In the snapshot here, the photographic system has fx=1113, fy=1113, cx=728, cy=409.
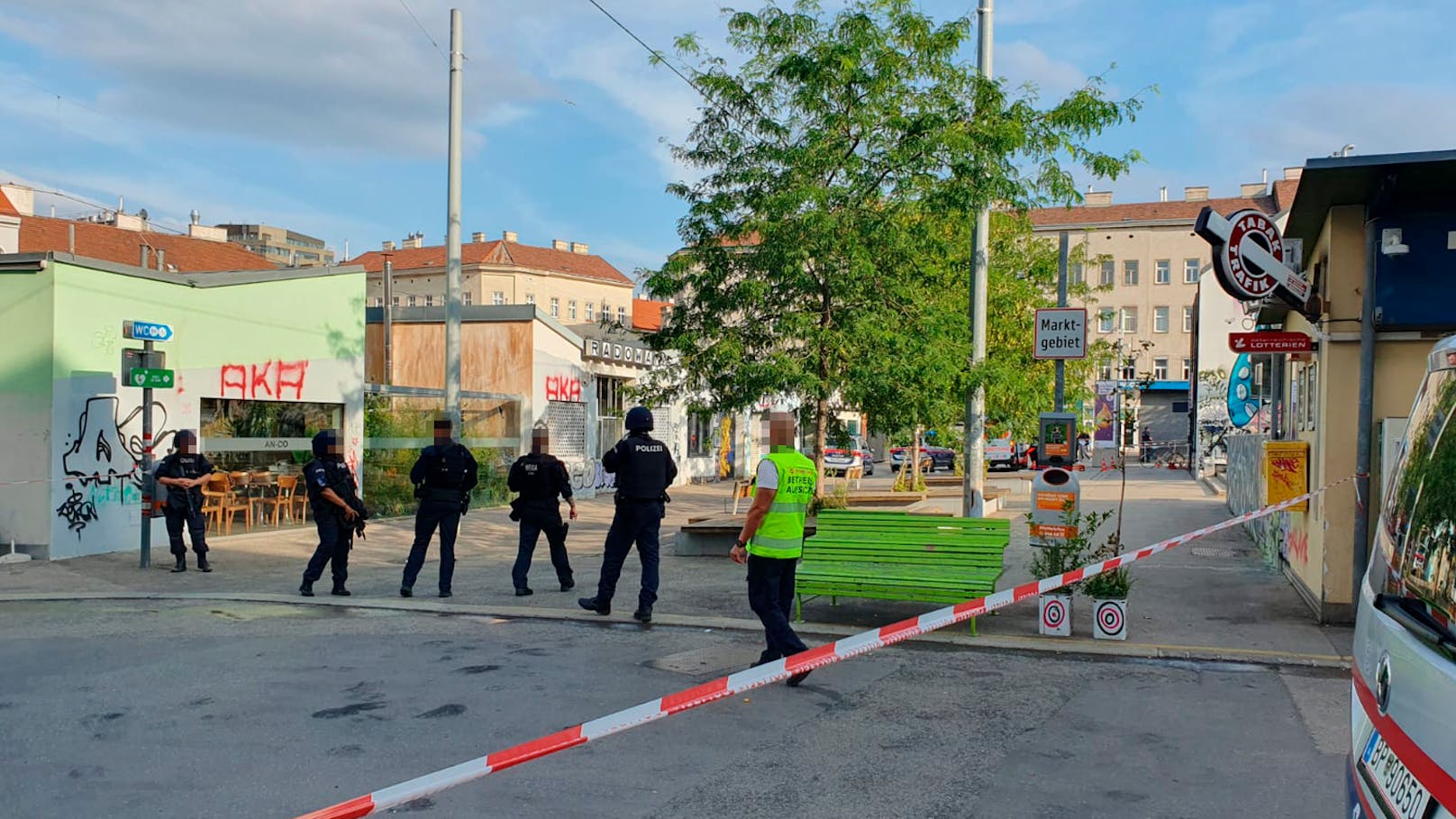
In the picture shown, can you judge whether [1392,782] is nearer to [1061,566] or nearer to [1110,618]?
[1110,618]

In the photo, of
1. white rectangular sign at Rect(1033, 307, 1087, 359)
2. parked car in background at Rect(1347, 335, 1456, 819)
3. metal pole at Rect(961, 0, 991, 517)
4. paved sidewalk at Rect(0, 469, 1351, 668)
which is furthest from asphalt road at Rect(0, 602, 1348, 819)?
metal pole at Rect(961, 0, 991, 517)

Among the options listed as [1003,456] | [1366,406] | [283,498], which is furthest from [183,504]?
[1003,456]

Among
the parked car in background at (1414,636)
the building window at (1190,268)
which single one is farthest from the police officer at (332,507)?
the building window at (1190,268)

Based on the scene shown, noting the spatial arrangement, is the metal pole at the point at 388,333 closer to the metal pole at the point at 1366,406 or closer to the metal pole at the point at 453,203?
the metal pole at the point at 453,203

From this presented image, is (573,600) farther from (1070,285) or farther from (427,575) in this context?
(1070,285)

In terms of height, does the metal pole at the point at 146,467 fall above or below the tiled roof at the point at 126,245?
below

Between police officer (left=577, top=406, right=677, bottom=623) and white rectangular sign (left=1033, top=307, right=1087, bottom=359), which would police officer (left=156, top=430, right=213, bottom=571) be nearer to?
police officer (left=577, top=406, right=677, bottom=623)

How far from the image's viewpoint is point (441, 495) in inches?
414

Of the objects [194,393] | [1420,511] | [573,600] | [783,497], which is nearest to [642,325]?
[194,393]

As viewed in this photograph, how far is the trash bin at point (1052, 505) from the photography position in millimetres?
9195

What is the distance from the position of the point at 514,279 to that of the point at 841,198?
211 ft

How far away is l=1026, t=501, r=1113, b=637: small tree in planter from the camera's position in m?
8.59

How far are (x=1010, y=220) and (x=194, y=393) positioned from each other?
1335 centimetres

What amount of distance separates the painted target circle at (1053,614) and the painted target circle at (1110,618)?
257 millimetres
